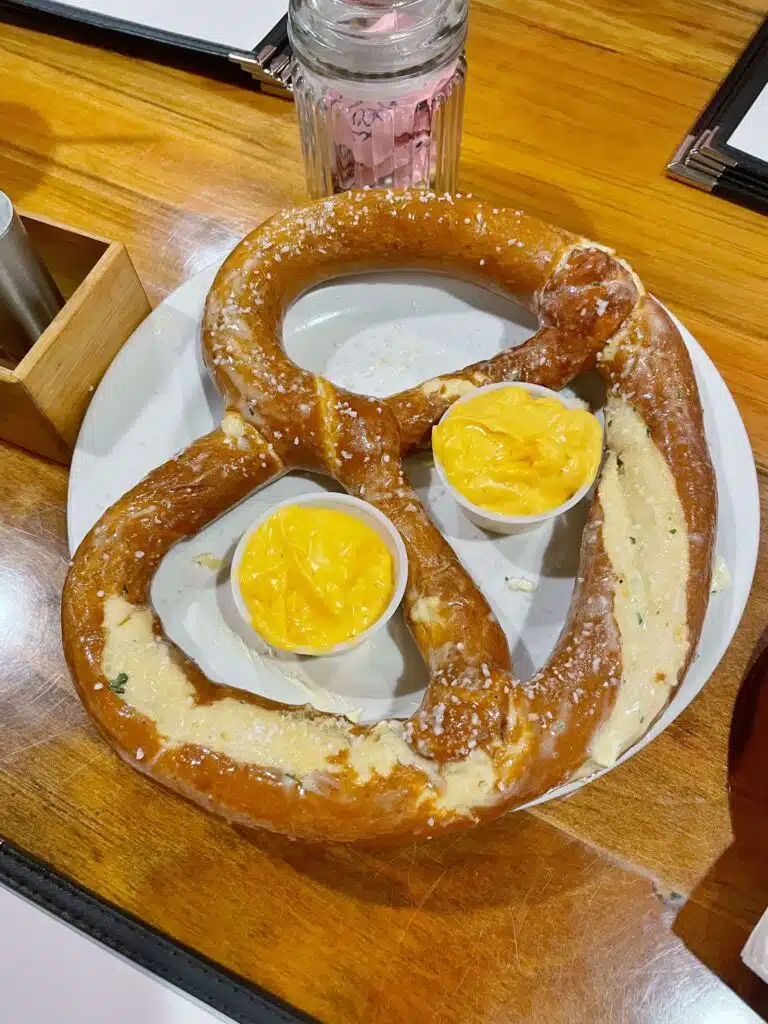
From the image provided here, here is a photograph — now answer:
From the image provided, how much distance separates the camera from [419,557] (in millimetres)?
993

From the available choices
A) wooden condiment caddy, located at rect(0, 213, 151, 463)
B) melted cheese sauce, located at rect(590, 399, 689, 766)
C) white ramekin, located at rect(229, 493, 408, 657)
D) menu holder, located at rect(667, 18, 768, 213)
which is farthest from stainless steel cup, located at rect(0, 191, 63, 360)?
menu holder, located at rect(667, 18, 768, 213)

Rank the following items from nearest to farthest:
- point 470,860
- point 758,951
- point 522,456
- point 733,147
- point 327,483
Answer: point 758,951, point 470,860, point 522,456, point 327,483, point 733,147

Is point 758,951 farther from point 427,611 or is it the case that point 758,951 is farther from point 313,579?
point 313,579

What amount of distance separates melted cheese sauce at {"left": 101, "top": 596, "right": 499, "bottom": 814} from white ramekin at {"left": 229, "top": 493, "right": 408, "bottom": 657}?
99 millimetres

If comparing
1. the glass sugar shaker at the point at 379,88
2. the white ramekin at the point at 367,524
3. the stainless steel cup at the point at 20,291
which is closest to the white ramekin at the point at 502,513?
the white ramekin at the point at 367,524

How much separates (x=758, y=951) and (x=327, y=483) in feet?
2.55

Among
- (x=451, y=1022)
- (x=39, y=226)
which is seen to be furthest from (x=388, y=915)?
(x=39, y=226)

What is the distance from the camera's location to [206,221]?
1.42 m

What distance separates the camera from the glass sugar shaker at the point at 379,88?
1090 mm

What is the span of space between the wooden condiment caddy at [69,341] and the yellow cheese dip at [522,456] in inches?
20.7

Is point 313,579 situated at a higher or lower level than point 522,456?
lower

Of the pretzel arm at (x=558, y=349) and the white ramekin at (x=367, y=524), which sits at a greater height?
the pretzel arm at (x=558, y=349)

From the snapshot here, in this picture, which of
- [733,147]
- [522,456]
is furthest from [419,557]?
[733,147]

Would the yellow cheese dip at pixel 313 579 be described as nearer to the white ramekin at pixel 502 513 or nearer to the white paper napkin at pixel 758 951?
the white ramekin at pixel 502 513
